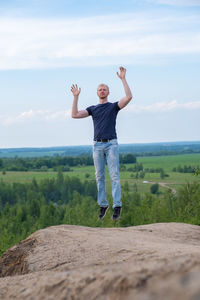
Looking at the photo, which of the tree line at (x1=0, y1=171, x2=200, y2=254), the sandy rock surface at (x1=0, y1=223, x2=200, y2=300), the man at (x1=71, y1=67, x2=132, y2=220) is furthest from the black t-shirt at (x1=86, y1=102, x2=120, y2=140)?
the tree line at (x1=0, y1=171, x2=200, y2=254)

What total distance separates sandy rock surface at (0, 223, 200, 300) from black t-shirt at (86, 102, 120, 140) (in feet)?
7.75

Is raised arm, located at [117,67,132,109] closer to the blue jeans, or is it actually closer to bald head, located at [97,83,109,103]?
bald head, located at [97,83,109,103]

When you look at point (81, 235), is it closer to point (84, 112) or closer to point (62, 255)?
point (62, 255)

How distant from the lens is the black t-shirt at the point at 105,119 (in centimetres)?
1063

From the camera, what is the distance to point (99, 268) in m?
4.46

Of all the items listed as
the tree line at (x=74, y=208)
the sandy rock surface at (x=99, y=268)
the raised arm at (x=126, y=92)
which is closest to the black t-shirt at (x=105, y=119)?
the raised arm at (x=126, y=92)

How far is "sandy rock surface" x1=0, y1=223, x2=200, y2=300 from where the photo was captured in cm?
306

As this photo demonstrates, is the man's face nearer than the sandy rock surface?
No

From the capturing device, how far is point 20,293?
16.3ft

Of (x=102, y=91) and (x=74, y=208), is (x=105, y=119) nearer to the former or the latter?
(x=102, y=91)

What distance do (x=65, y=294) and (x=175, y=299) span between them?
1.80 m

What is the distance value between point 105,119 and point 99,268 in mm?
6564

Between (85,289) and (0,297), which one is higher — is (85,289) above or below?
above

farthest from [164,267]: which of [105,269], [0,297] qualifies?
[0,297]
